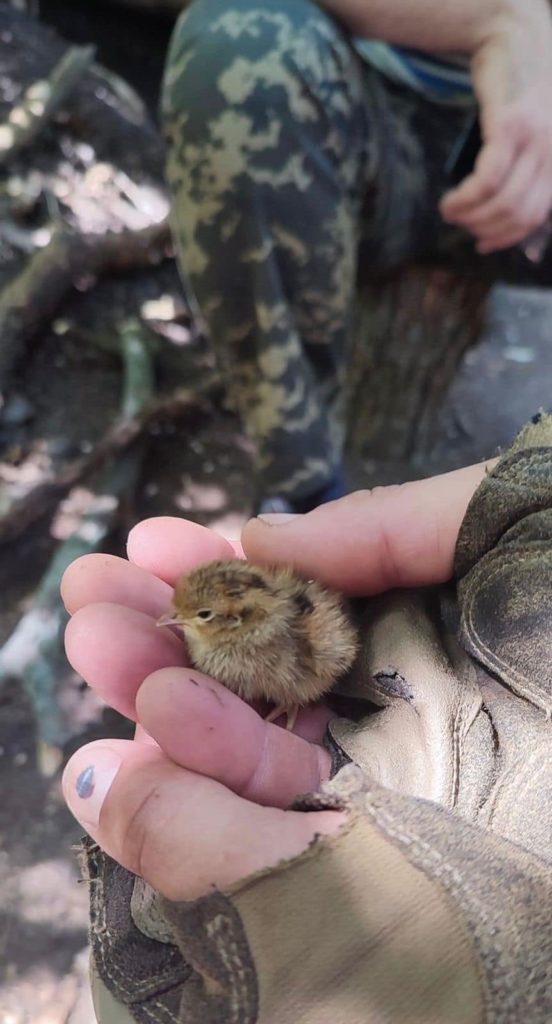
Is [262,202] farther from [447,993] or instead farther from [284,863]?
[447,993]

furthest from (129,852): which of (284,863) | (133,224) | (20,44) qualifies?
(20,44)

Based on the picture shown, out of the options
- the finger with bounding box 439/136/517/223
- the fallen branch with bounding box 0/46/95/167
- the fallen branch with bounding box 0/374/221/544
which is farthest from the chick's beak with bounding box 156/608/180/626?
the fallen branch with bounding box 0/46/95/167

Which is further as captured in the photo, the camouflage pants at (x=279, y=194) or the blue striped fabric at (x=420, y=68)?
the blue striped fabric at (x=420, y=68)

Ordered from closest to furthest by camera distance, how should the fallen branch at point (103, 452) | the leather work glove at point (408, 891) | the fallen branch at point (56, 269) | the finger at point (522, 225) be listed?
the leather work glove at point (408, 891) < the finger at point (522, 225) < the fallen branch at point (103, 452) < the fallen branch at point (56, 269)

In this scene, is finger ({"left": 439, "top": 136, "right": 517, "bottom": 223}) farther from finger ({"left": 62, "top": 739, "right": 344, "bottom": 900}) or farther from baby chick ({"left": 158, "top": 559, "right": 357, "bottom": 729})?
finger ({"left": 62, "top": 739, "right": 344, "bottom": 900})

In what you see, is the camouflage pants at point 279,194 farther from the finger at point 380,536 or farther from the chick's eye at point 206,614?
the chick's eye at point 206,614

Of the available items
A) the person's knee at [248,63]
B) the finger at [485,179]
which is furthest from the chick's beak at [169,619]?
the finger at [485,179]
